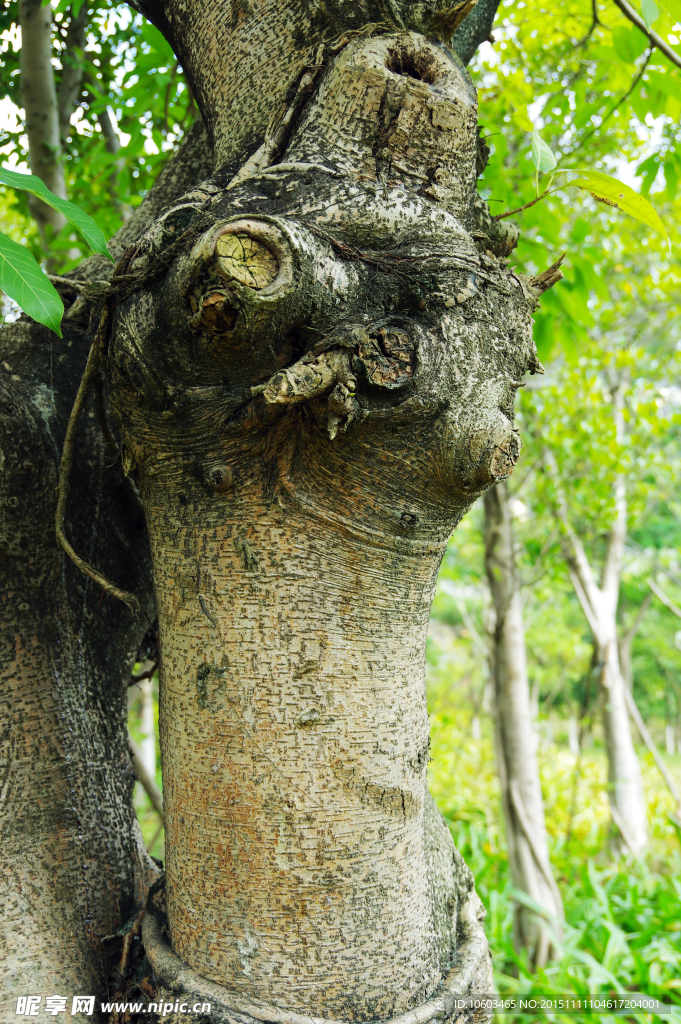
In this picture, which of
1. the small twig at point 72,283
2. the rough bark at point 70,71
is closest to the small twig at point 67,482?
the small twig at point 72,283

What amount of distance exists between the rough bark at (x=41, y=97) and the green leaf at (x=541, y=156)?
85.9 inches

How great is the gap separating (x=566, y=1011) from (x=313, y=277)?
3.67 meters

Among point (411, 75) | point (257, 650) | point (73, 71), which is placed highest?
point (73, 71)

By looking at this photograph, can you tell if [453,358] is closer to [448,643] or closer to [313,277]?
[313,277]

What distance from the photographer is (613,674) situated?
6.23 m

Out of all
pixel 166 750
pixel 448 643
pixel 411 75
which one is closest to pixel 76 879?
pixel 166 750

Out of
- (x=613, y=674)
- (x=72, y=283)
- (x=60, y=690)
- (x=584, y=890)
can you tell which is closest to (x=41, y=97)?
(x=72, y=283)

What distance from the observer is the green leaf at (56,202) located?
2.65ft

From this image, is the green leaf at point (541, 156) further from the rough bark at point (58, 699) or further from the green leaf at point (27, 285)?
the rough bark at point (58, 699)

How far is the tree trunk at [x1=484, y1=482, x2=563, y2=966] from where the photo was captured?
4.09 metres

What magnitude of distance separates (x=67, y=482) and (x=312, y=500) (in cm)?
53

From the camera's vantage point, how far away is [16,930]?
119 centimetres

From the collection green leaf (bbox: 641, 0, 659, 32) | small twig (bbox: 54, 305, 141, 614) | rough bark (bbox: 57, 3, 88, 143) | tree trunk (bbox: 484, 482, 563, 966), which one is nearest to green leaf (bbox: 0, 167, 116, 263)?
small twig (bbox: 54, 305, 141, 614)

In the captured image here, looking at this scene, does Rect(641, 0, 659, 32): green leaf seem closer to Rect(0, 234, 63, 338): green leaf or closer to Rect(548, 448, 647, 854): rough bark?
Rect(0, 234, 63, 338): green leaf
